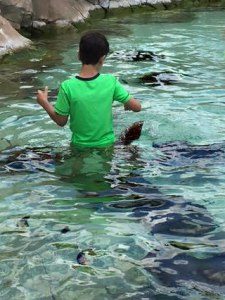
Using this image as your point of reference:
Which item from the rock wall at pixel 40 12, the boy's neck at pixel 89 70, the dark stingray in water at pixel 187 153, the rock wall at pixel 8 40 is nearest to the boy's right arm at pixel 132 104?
the boy's neck at pixel 89 70

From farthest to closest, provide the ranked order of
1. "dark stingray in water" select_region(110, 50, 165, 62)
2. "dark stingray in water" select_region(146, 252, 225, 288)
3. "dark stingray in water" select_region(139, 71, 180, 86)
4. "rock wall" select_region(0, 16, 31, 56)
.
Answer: "rock wall" select_region(0, 16, 31, 56)
"dark stingray in water" select_region(110, 50, 165, 62)
"dark stingray in water" select_region(139, 71, 180, 86)
"dark stingray in water" select_region(146, 252, 225, 288)

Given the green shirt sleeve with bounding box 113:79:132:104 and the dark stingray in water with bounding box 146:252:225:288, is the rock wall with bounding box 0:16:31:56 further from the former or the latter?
the dark stingray in water with bounding box 146:252:225:288

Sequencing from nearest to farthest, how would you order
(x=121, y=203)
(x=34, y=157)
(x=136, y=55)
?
(x=121, y=203), (x=34, y=157), (x=136, y=55)

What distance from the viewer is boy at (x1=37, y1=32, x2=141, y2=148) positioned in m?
5.32

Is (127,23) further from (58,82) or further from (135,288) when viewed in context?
(135,288)

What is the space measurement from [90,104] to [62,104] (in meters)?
0.27

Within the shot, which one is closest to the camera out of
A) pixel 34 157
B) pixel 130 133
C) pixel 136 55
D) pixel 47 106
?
pixel 47 106

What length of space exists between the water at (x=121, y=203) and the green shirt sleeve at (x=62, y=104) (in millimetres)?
546

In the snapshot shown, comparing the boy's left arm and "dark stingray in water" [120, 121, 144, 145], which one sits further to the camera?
"dark stingray in water" [120, 121, 144, 145]

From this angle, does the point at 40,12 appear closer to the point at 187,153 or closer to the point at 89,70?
the point at 187,153

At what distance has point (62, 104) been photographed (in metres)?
5.50

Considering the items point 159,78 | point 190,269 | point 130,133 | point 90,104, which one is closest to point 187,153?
point 130,133

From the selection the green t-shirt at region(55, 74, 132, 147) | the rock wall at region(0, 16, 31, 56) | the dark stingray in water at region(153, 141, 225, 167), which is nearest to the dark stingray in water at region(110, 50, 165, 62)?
the rock wall at region(0, 16, 31, 56)

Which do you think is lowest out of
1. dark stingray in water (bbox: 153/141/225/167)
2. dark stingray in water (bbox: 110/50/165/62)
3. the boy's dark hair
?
dark stingray in water (bbox: 153/141/225/167)
